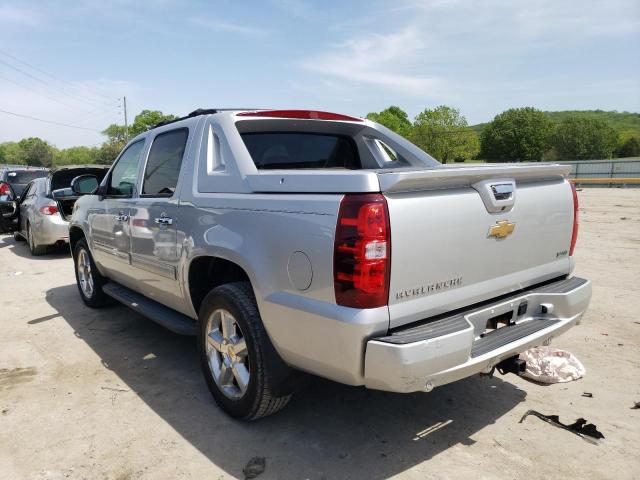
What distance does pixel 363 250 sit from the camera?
88.2 inches

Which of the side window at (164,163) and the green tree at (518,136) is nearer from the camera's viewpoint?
the side window at (164,163)

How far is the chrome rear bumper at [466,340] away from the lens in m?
2.23

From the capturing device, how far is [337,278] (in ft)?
7.56

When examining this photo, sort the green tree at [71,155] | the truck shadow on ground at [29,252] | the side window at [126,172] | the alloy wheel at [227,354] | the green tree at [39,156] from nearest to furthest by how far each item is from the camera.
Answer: the alloy wheel at [227,354] < the side window at [126,172] < the truck shadow on ground at [29,252] < the green tree at [39,156] < the green tree at [71,155]

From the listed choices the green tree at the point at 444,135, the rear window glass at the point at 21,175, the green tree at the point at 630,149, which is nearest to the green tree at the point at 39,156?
the green tree at the point at 444,135

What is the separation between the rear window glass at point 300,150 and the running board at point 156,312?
1325mm

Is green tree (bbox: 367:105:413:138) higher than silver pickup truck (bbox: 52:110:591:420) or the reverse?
higher

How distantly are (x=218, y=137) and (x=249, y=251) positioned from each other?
3.51 feet

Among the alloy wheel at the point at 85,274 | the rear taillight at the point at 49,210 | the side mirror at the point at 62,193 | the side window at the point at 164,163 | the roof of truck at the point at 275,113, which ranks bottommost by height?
A: the alloy wheel at the point at 85,274

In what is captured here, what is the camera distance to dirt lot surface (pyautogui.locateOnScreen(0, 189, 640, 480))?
269cm

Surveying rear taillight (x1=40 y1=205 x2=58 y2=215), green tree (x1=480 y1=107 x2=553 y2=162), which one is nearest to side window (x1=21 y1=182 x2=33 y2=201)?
rear taillight (x1=40 y1=205 x2=58 y2=215)

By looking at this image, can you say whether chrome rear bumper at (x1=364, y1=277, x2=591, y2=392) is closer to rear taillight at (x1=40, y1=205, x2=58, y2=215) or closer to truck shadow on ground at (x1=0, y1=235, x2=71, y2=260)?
rear taillight at (x1=40, y1=205, x2=58, y2=215)

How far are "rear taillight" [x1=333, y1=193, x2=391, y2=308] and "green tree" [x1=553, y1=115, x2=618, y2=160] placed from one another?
10305 centimetres

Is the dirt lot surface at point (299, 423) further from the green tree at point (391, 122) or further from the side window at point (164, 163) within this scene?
the green tree at point (391, 122)
